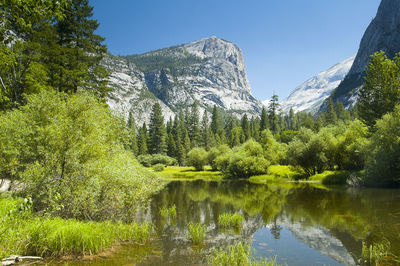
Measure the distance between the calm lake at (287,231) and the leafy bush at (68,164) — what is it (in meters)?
3.06

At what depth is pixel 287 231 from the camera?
16.5 metres

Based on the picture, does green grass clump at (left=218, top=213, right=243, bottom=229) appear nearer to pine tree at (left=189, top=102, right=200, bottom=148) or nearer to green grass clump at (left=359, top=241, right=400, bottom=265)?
green grass clump at (left=359, top=241, right=400, bottom=265)

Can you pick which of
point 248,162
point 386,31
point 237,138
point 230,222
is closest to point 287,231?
point 230,222

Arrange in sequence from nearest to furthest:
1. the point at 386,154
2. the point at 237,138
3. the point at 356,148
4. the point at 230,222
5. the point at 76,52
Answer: the point at 230,222 → the point at 76,52 → the point at 386,154 → the point at 356,148 → the point at 237,138

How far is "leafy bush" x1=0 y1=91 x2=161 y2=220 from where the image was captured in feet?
41.9

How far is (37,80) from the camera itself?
24.1 meters

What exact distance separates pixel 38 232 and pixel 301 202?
23401 millimetres

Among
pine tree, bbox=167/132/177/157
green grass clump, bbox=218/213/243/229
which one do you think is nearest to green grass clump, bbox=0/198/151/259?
green grass clump, bbox=218/213/243/229

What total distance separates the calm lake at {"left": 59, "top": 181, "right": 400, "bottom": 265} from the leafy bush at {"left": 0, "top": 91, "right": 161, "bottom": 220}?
121 inches

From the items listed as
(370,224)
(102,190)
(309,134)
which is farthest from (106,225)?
(309,134)

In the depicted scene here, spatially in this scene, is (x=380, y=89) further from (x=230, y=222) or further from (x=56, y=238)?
(x=56, y=238)

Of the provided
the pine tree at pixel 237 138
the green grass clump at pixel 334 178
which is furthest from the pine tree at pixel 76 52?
the pine tree at pixel 237 138

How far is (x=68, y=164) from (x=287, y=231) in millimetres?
14509

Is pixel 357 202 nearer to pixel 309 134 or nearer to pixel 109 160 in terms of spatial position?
pixel 109 160
